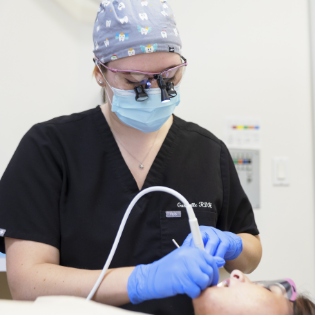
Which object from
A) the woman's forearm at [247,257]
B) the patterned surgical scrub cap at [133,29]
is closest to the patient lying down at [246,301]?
the woman's forearm at [247,257]

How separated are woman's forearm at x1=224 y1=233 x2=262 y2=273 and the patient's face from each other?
0.19 m

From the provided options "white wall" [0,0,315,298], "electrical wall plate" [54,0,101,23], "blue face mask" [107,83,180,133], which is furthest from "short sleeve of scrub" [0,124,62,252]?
"electrical wall plate" [54,0,101,23]

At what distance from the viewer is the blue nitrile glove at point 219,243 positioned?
0.94 metres

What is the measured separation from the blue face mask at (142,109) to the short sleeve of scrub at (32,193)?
280mm

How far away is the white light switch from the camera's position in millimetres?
2182

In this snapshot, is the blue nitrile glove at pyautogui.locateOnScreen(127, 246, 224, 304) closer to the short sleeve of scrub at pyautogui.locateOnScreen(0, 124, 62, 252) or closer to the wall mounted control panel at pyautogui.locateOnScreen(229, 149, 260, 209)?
the short sleeve of scrub at pyautogui.locateOnScreen(0, 124, 62, 252)

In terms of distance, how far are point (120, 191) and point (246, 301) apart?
1.76 feet

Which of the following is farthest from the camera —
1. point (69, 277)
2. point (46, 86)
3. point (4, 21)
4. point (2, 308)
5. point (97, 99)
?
point (97, 99)

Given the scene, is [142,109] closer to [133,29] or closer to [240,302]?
[133,29]

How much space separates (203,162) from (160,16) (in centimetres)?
57

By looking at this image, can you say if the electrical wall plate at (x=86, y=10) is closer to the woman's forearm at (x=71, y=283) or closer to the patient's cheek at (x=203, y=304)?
the woman's forearm at (x=71, y=283)

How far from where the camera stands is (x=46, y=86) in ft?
6.38

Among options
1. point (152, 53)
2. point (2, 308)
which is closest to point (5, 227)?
point (2, 308)

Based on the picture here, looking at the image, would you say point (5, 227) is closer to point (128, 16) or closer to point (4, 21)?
point (128, 16)
